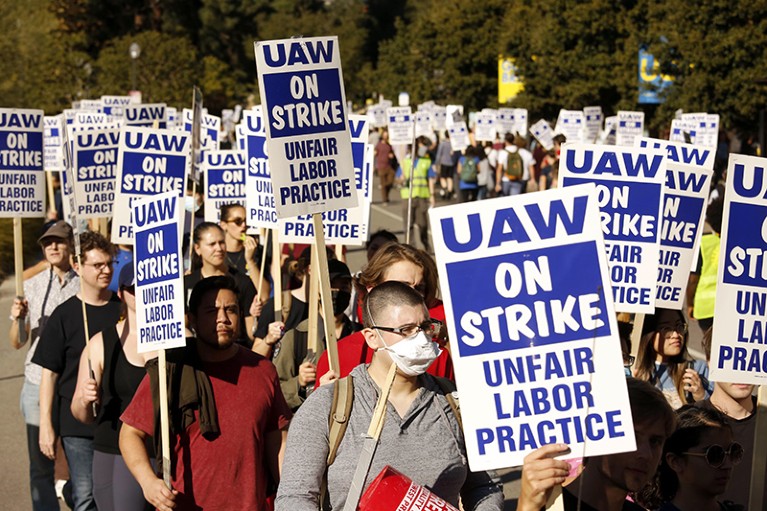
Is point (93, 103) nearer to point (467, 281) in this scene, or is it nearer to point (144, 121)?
point (144, 121)

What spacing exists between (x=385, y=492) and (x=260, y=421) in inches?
65.7

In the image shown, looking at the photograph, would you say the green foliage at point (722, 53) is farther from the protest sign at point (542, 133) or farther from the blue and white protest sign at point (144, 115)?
the blue and white protest sign at point (144, 115)

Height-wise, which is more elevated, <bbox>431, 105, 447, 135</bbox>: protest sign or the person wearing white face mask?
the person wearing white face mask

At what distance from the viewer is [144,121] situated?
60.1ft

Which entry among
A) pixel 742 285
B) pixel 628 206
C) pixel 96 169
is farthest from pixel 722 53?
pixel 742 285

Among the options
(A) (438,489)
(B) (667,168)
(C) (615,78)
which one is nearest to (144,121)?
(B) (667,168)

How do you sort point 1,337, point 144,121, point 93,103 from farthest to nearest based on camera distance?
point 93,103
point 144,121
point 1,337

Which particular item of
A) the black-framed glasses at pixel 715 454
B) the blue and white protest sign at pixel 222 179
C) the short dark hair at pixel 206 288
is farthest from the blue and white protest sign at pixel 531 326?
the blue and white protest sign at pixel 222 179

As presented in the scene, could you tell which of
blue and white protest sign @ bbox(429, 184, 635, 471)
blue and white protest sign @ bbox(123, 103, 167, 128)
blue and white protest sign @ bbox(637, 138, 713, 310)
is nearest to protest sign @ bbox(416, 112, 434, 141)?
blue and white protest sign @ bbox(123, 103, 167, 128)

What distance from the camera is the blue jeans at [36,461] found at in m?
7.56

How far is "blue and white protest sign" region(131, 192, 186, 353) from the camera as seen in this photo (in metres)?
5.79

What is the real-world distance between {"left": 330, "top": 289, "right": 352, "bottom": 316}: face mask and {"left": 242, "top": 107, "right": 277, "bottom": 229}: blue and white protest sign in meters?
2.49

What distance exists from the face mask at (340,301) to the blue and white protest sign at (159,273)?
4.70 feet

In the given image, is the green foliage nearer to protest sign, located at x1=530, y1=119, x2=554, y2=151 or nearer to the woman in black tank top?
protest sign, located at x1=530, y1=119, x2=554, y2=151
